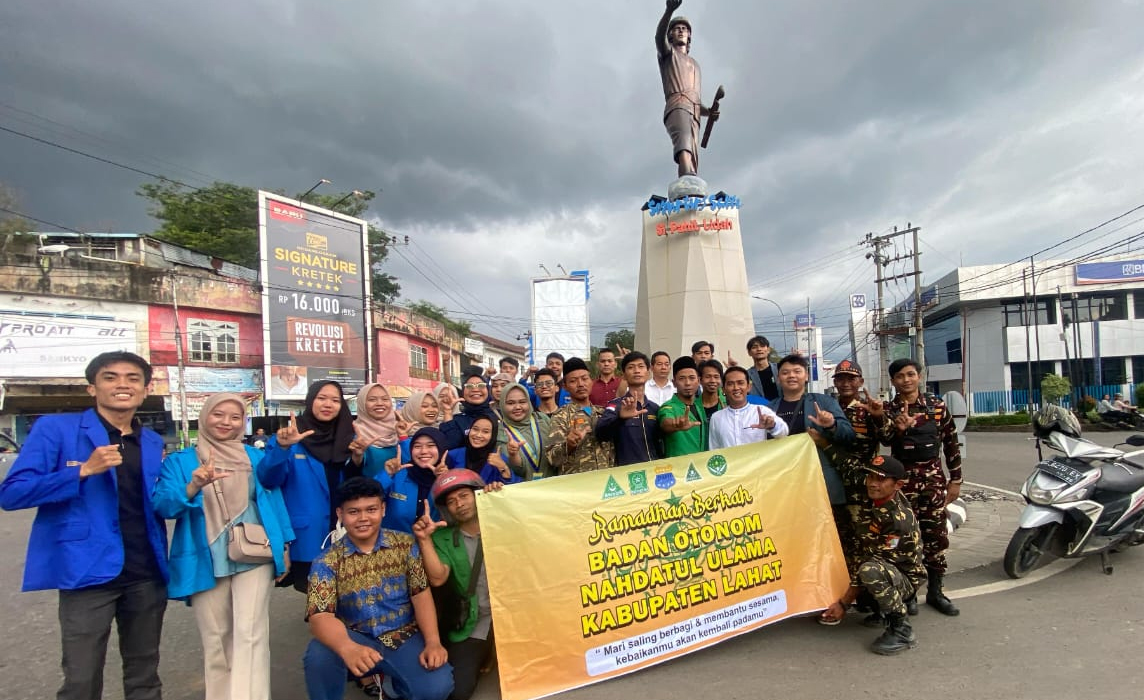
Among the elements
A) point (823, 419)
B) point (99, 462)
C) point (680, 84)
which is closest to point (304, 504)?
point (99, 462)

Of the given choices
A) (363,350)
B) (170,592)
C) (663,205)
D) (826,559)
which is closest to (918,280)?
(663,205)

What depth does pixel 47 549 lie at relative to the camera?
2297mm

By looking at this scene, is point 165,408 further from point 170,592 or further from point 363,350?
point 170,592

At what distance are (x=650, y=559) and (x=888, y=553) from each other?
1406mm

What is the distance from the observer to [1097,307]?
99.6 ft

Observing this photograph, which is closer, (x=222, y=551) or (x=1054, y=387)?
(x=222, y=551)

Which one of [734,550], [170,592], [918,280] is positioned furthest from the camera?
[918,280]

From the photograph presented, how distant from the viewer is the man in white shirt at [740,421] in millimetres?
3695

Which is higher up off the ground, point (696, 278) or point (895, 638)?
point (696, 278)

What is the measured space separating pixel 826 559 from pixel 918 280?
91.3ft

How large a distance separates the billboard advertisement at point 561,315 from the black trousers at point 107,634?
3211cm

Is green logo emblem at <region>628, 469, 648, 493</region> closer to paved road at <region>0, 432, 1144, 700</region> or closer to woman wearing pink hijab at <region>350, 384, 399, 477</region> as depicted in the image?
paved road at <region>0, 432, 1144, 700</region>

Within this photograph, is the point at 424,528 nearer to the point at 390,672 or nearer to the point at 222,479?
the point at 390,672

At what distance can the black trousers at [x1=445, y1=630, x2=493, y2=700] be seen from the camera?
282 cm
